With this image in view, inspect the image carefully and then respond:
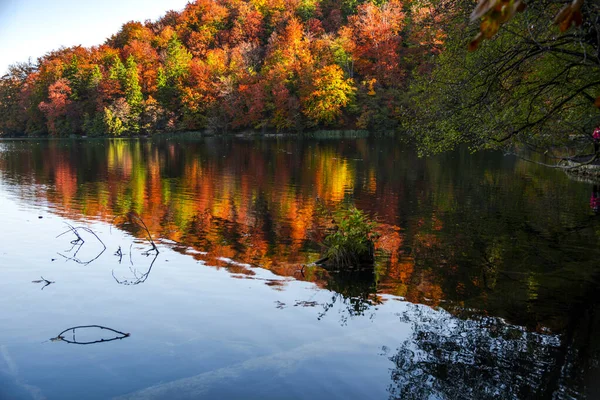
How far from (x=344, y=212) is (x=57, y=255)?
10.5 meters

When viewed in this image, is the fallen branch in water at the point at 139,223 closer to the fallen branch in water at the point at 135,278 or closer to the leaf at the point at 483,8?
the fallen branch in water at the point at 135,278

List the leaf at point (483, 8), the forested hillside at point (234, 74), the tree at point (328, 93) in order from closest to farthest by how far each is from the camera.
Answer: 1. the leaf at point (483, 8)
2. the tree at point (328, 93)
3. the forested hillside at point (234, 74)

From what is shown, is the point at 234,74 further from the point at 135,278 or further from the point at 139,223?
the point at 135,278

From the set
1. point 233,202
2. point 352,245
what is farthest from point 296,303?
point 233,202

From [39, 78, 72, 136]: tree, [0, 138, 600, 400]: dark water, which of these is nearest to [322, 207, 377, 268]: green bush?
[0, 138, 600, 400]: dark water

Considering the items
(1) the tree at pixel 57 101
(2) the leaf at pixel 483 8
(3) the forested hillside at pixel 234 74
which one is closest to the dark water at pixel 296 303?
(2) the leaf at pixel 483 8

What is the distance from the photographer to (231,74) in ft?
290

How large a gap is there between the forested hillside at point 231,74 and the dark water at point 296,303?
50.9 meters

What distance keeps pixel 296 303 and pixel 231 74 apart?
82.3 meters

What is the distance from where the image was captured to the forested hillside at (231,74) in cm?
7756

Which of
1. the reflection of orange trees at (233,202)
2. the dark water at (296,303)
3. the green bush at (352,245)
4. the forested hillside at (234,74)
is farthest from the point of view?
the forested hillside at (234,74)

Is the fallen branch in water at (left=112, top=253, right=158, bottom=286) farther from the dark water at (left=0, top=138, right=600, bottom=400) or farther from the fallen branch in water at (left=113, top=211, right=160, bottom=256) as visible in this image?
the fallen branch in water at (left=113, top=211, right=160, bottom=256)

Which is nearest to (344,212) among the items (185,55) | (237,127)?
(237,127)

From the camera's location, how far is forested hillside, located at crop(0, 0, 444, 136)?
7756 centimetres
